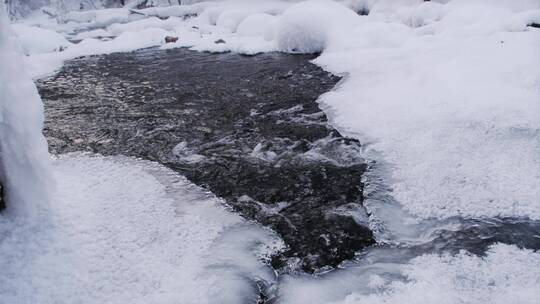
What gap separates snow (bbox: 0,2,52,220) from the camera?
2219 millimetres

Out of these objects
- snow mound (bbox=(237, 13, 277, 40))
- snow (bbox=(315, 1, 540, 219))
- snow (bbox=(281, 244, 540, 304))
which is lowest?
snow (bbox=(281, 244, 540, 304))

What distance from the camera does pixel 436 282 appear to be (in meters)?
2.08

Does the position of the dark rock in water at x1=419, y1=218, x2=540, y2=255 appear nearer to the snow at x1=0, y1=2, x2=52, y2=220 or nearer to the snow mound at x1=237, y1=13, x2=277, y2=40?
the snow at x1=0, y1=2, x2=52, y2=220

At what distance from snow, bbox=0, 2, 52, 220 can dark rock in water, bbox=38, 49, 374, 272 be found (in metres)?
1.19

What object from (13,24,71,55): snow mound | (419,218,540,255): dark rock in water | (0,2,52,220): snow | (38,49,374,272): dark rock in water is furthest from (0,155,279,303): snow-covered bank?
(13,24,71,55): snow mound

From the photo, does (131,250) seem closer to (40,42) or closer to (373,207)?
(373,207)

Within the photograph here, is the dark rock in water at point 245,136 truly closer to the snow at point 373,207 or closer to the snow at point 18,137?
the snow at point 373,207

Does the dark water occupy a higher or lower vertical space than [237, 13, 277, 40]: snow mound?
lower

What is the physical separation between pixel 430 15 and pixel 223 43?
17.9 ft

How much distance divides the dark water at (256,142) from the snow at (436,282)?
0.11 m

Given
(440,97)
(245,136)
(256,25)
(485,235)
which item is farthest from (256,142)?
(256,25)

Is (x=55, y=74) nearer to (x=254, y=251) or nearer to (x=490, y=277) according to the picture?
(x=254, y=251)

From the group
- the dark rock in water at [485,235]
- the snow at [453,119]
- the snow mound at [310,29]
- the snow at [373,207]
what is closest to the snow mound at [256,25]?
the snow mound at [310,29]

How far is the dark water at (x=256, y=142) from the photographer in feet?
8.18
